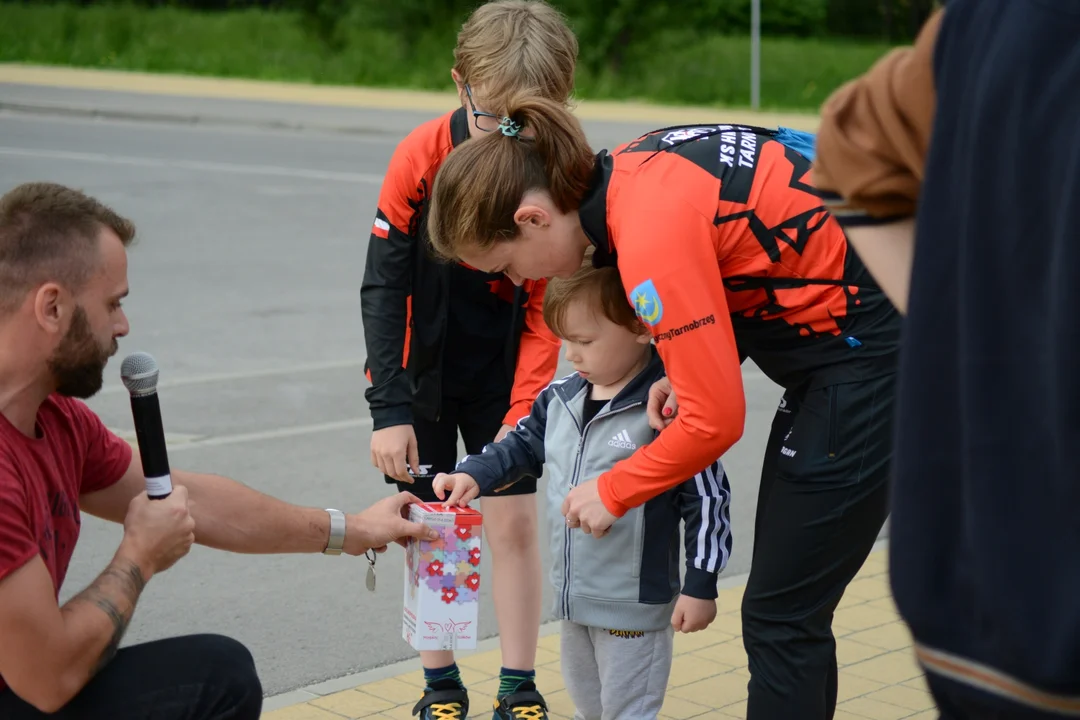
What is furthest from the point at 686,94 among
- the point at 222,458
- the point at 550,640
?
the point at 550,640

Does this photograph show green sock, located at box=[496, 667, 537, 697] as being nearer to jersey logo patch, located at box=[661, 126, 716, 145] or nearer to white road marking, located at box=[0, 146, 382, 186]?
jersey logo patch, located at box=[661, 126, 716, 145]

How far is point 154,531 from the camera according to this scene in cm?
274

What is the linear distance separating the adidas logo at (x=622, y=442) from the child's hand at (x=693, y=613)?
→ 397mm

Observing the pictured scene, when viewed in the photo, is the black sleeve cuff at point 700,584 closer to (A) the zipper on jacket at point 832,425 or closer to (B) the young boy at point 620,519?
(B) the young boy at point 620,519

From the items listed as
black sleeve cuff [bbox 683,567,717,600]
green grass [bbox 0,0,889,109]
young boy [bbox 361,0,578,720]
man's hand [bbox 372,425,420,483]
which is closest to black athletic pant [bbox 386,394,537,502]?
young boy [bbox 361,0,578,720]

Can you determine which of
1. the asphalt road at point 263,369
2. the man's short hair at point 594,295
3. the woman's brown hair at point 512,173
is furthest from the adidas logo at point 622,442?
the asphalt road at point 263,369

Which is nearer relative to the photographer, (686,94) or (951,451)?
(951,451)

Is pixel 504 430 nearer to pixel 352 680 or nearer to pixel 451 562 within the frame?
pixel 451 562

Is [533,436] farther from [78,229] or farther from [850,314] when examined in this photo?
[78,229]

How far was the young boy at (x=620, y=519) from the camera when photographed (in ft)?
11.0

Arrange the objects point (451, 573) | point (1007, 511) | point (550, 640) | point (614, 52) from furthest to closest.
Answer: point (614, 52)
point (550, 640)
point (451, 573)
point (1007, 511)

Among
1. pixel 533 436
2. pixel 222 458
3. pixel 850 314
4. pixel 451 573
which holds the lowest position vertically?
pixel 222 458

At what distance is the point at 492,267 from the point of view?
3.13m

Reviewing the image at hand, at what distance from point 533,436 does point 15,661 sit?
1538 millimetres
